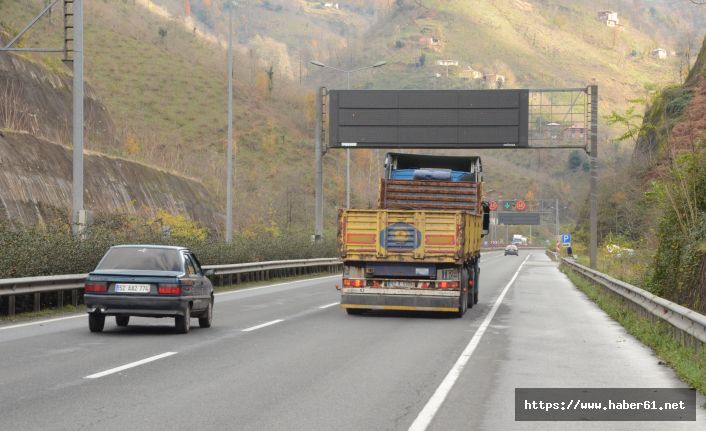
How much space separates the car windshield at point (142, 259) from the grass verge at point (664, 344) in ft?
25.8

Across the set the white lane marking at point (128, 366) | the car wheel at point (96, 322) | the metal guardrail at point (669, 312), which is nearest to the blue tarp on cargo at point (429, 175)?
the metal guardrail at point (669, 312)

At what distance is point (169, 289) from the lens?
17.1 m

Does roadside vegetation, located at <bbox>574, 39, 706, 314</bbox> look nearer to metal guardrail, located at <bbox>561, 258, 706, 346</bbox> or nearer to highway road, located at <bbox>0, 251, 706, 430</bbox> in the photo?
metal guardrail, located at <bbox>561, 258, 706, 346</bbox>

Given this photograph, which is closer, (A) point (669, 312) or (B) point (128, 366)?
(B) point (128, 366)

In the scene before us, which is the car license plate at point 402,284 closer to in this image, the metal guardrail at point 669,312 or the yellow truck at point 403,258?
the yellow truck at point 403,258

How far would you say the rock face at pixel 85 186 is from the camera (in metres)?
44.9

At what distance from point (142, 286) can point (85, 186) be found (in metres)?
37.7

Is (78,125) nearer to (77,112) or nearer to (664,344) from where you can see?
(77,112)

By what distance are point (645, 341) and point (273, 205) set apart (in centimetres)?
8205

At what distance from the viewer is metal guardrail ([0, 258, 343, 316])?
20641mm

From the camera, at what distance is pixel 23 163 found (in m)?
46.8

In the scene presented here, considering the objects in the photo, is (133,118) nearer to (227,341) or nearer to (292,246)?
(292,246)

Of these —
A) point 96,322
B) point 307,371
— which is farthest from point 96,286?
point 307,371

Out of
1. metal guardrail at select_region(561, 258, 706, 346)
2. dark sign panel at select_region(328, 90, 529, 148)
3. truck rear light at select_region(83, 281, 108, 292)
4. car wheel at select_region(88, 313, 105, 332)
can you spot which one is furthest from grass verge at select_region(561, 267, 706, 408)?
dark sign panel at select_region(328, 90, 529, 148)
